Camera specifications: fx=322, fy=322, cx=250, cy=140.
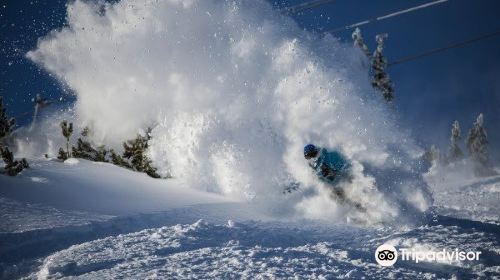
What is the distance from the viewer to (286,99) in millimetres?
8773

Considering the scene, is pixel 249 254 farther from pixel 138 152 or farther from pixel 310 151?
pixel 138 152

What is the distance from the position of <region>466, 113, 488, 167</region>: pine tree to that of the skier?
150ft

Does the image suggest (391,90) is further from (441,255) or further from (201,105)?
(441,255)

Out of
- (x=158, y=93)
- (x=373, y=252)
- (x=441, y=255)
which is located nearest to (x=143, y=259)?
(x=373, y=252)

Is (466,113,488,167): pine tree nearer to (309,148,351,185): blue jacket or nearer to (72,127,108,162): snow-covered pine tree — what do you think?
(309,148,351,185): blue jacket

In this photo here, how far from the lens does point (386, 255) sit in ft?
13.0

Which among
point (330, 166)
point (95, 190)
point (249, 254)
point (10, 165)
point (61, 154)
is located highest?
point (61, 154)

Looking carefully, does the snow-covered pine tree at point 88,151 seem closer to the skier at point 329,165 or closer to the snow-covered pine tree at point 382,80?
the skier at point 329,165

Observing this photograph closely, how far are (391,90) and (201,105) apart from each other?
2022 centimetres

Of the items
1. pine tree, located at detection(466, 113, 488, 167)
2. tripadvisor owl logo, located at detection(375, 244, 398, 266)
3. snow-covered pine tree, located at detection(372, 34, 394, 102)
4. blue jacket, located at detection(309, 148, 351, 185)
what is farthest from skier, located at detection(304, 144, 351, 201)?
pine tree, located at detection(466, 113, 488, 167)

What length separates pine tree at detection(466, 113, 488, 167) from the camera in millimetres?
42781

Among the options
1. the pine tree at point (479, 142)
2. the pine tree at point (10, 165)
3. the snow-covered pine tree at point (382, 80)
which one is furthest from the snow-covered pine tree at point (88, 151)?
the pine tree at point (479, 142)

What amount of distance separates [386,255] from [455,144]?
54.1 meters

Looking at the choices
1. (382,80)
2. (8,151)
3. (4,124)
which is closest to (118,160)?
(4,124)
